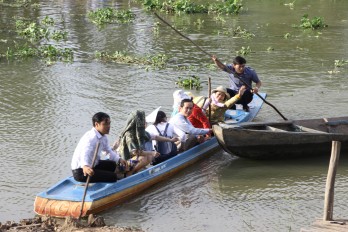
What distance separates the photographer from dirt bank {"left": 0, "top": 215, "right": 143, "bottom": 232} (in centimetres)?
757

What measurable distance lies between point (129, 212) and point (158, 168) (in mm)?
904

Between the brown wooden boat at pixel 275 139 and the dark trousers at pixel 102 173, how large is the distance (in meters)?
1.82

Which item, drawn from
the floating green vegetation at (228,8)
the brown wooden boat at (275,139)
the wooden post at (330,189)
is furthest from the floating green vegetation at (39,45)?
the wooden post at (330,189)

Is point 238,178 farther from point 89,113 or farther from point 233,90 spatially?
point 89,113

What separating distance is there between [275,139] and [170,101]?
12.3 ft

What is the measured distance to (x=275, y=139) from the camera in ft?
32.7

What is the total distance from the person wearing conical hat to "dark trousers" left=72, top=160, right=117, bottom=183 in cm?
289

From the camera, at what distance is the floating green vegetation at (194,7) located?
2332 centimetres

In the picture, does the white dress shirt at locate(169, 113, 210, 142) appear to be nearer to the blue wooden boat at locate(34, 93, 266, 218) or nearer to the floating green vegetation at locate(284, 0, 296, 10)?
the blue wooden boat at locate(34, 93, 266, 218)

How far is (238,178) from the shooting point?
981cm

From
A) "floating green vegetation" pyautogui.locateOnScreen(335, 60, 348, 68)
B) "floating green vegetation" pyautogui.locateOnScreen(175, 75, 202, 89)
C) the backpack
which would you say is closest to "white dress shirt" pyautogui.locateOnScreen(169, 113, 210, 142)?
the backpack

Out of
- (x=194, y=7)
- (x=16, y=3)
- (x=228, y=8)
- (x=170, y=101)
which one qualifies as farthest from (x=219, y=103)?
(x=16, y=3)

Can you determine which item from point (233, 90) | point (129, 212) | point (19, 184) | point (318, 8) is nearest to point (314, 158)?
point (233, 90)

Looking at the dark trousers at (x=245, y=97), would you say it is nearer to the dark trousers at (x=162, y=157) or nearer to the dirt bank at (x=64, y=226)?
the dark trousers at (x=162, y=157)
